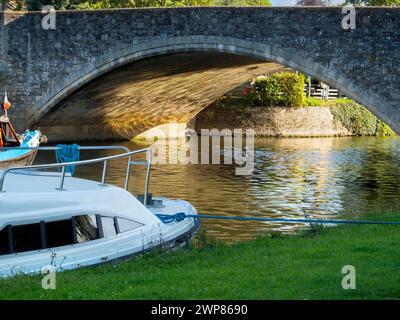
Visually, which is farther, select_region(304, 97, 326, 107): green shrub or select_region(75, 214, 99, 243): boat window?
select_region(304, 97, 326, 107): green shrub

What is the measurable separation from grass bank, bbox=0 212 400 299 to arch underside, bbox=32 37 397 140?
41.8ft

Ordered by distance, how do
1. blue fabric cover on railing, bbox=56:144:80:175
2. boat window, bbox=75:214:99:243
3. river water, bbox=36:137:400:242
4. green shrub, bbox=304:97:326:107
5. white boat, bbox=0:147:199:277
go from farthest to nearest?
green shrub, bbox=304:97:326:107, river water, bbox=36:137:400:242, blue fabric cover on railing, bbox=56:144:80:175, boat window, bbox=75:214:99:243, white boat, bbox=0:147:199:277

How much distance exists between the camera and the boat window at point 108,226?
916cm

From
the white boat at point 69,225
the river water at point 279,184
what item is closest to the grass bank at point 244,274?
the white boat at point 69,225

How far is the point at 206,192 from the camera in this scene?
18609 millimetres

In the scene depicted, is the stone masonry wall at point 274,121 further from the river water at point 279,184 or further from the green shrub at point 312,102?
the river water at point 279,184

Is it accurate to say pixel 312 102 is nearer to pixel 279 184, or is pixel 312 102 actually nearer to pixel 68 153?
pixel 279 184

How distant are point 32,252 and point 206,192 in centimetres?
1037

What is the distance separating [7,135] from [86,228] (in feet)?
39.3

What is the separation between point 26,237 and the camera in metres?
8.47

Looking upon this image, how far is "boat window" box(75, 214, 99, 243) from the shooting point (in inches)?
350

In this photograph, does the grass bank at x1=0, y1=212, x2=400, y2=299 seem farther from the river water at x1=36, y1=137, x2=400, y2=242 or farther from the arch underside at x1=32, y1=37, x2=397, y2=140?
the arch underside at x1=32, y1=37, x2=397, y2=140

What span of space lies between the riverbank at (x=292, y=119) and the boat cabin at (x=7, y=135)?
1688 cm

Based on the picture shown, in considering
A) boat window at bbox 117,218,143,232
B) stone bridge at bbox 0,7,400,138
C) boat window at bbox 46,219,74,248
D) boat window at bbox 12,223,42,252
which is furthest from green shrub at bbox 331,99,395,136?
boat window at bbox 12,223,42,252
